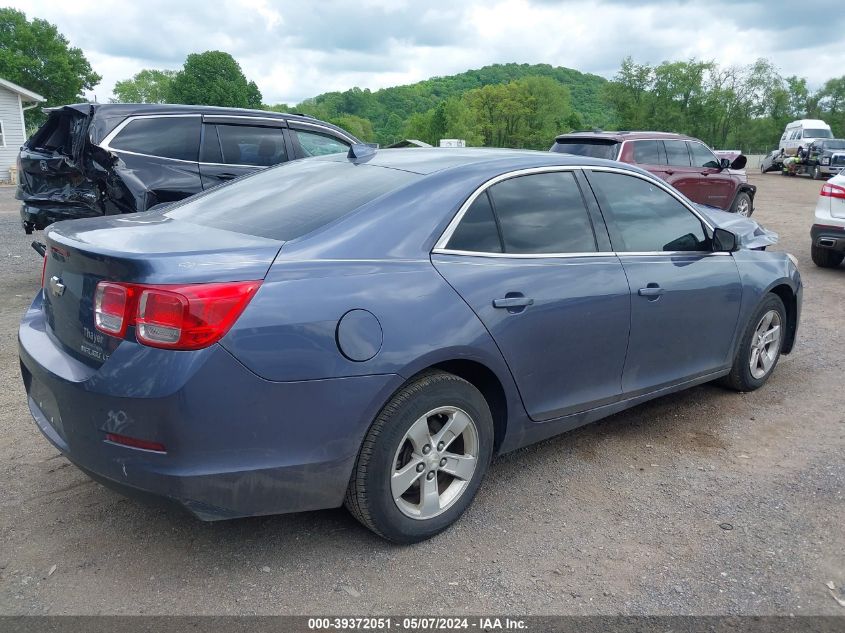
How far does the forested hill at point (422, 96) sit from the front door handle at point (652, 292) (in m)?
100

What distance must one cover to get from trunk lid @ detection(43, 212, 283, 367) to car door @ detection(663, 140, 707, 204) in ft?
33.7

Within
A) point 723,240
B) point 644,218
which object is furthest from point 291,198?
point 723,240

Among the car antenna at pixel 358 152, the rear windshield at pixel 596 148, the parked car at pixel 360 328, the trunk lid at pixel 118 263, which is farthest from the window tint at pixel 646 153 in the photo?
the trunk lid at pixel 118 263

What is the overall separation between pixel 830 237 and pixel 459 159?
24.5 feet

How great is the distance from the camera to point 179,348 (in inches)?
94.3

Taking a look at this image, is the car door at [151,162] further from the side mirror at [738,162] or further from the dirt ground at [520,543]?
the side mirror at [738,162]

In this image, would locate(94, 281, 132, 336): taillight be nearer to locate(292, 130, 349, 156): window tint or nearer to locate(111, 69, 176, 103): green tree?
locate(292, 130, 349, 156): window tint

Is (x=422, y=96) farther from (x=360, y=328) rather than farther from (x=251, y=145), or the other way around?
(x=360, y=328)

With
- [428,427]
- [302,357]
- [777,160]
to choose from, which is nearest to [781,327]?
[428,427]

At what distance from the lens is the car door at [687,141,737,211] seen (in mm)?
12492

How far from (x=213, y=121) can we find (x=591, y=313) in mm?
5303

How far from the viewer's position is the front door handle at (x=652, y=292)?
3734 millimetres

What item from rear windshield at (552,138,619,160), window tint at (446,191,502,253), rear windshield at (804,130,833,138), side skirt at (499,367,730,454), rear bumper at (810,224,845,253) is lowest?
side skirt at (499,367,730,454)

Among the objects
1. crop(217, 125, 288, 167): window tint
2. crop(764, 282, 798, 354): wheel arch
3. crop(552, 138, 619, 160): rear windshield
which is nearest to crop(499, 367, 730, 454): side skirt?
crop(764, 282, 798, 354): wheel arch
